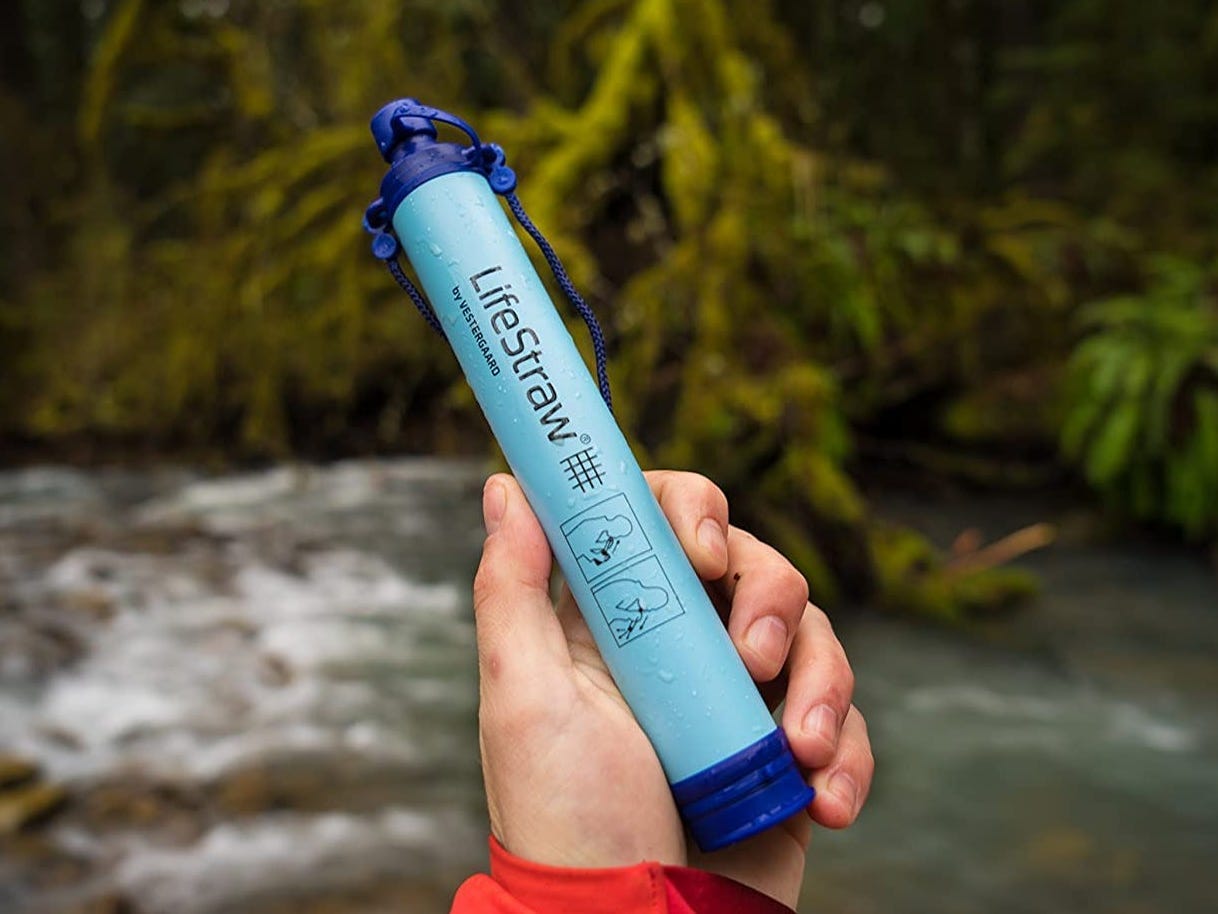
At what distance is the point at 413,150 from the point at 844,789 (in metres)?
1.01

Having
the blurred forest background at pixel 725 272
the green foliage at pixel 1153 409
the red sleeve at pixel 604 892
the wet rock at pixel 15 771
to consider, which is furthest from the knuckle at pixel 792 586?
the green foliage at pixel 1153 409

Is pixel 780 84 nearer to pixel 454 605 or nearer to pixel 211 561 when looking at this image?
pixel 454 605

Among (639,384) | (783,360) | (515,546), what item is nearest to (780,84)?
(783,360)

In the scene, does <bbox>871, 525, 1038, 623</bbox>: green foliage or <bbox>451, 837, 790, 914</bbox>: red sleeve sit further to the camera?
<bbox>871, 525, 1038, 623</bbox>: green foliage

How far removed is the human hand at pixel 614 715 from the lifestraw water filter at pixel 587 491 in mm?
41

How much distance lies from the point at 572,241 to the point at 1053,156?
12.6 m

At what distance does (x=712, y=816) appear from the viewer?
1.29 meters

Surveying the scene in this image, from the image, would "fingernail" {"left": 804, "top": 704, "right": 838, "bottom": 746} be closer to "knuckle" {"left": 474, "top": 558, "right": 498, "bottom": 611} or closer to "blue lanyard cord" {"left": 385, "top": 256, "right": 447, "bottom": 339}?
"knuckle" {"left": 474, "top": 558, "right": 498, "bottom": 611}

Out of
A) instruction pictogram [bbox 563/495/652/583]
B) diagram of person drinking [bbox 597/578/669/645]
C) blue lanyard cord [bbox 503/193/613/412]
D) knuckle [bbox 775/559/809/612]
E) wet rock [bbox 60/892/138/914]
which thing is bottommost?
wet rock [bbox 60/892/138/914]

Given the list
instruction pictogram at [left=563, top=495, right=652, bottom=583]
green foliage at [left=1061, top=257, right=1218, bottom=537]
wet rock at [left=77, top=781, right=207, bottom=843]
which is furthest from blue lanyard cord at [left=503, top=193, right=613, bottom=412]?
green foliage at [left=1061, top=257, right=1218, bottom=537]

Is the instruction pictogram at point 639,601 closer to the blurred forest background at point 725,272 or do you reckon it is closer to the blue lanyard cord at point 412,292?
the blue lanyard cord at point 412,292

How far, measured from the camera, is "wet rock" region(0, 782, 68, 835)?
4.04m

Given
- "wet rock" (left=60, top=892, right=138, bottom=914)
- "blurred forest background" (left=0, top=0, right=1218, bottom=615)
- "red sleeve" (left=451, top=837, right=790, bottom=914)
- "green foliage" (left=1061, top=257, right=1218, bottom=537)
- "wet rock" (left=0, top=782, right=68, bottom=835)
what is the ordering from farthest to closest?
"green foliage" (left=1061, top=257, right=1218, bottom=537) < "blurred forest background" (left=0, top=0, right=1218, bottom=615) < "wet rock" (left=0, top=782, right=68, bottom=835) < "wet rock" (left=60, top=892, right=138, bottom=914) < "red sleeve" (left=451, top=837, right=790, bottom=914)

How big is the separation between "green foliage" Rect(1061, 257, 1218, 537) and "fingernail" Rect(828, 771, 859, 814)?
263 inches
